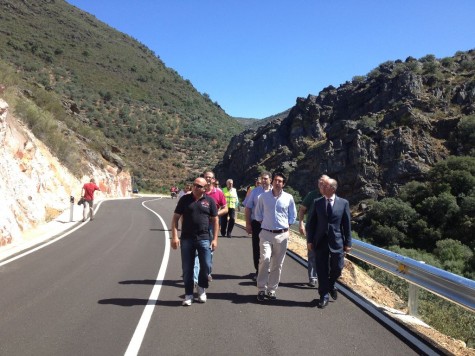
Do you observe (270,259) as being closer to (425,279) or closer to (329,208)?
(329,208)

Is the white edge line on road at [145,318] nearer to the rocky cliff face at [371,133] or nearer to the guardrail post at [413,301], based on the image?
the guardrail post at [413,301]

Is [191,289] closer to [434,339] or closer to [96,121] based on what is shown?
[434,339]

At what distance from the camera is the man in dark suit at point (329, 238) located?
667cm

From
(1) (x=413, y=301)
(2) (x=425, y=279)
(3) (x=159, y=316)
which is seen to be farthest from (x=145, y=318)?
(1) (x=413, y=301)

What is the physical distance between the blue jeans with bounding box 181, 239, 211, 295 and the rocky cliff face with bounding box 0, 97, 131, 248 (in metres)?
7.19

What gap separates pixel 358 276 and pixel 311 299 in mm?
3458

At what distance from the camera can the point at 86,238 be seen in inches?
538

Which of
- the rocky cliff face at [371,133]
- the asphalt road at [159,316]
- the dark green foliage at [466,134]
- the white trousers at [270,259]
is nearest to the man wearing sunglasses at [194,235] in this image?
the asphalt road at [159,316]

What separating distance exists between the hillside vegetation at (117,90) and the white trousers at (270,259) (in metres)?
56.7

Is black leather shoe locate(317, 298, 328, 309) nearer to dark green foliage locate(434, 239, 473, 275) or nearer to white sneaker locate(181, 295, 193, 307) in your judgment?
white sneaker locate(181, 295, 193, 307)

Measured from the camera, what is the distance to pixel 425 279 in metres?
6.20

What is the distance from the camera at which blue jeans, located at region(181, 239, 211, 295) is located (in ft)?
21.5

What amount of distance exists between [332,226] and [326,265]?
22.8 inches

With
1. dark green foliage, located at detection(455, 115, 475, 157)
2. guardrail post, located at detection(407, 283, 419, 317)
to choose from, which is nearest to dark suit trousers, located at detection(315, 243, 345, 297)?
guardrail post, located at detection(407, 283, 419, 317)
